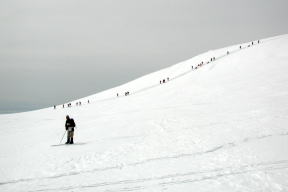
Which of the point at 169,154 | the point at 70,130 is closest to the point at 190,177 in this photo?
the point at 169,154

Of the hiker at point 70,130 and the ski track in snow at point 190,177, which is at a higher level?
the hiker at point 70,130

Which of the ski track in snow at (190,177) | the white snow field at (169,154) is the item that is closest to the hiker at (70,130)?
the white snow field at (169,154)

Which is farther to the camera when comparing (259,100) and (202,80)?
(202,80)

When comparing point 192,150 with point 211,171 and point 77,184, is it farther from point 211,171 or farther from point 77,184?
point 77,184

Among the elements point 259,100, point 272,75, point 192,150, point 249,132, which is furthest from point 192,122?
point 272,75

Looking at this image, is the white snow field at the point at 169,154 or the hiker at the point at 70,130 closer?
the white snow field at the point at 169,154

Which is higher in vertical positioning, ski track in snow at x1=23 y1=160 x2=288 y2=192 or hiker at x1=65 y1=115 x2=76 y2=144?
hiker at x1=65 y1=115 x2=76 y2=144

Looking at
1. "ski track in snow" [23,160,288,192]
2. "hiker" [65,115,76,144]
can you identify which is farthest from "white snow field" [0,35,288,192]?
"hiker" [65,115,76,144]

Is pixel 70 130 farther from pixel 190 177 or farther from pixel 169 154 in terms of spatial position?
pixel 190 177

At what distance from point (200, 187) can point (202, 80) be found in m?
34.5

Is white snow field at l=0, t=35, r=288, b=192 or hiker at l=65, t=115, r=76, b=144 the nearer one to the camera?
white snow field at l=0, t=35, r=288, b=192

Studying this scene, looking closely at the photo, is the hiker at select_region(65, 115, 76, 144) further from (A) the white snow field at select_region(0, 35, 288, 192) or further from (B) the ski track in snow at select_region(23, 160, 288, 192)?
(B) the ski track in snow at select_region(23, 160, 288, 192)

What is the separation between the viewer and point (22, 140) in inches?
755

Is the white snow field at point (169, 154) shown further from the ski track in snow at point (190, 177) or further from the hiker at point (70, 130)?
the hiker at point (70, 130)
